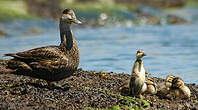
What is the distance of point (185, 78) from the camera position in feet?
44.7

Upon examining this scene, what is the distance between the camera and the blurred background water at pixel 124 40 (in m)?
17.0

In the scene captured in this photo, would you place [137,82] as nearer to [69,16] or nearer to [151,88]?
[151,88]

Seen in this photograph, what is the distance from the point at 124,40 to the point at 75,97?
1883 cm

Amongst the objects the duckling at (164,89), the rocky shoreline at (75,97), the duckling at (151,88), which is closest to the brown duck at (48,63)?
the rocky shoreline at (75,97)

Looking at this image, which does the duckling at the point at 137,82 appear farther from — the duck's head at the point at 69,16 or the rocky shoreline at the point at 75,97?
the duck's head at the point at 69,16

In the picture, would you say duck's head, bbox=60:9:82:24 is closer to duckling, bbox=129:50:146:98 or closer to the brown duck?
the brown duck

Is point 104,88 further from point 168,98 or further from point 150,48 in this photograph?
point 150,48

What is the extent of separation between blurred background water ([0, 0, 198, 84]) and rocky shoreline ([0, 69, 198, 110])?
402cm

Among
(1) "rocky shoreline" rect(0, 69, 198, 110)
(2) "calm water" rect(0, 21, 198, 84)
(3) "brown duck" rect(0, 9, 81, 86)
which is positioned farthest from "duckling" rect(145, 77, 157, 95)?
(2) "calm water" rect(0, 21, 198, 84)

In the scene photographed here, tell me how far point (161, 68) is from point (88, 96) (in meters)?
7.64

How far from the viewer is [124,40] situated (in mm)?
27516

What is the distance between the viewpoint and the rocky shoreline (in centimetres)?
840

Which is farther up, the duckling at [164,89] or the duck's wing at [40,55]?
the duck's wing at [40,55]

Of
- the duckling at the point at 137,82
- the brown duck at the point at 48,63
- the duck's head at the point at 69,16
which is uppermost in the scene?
the duck's head at the point at 69,16
